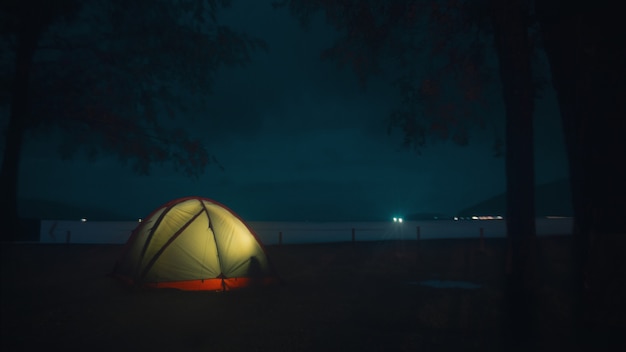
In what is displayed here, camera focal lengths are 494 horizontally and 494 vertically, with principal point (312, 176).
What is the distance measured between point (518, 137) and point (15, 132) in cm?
1918

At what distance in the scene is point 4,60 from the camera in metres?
20.2

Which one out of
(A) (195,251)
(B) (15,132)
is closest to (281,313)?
(A) (195,251)

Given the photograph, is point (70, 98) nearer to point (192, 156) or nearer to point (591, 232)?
point (192, 156)

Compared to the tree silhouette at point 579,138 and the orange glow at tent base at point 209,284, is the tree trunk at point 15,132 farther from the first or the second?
the tree silhouette at point 579,138

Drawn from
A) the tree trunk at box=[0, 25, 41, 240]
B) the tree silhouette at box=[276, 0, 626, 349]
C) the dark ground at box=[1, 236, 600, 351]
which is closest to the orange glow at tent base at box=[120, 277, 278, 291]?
the dark ground at box=[1, 236, 600, 351]

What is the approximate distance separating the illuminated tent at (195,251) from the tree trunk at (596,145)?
24.8 ft

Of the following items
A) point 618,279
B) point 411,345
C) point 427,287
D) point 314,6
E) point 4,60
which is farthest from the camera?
point 4,60

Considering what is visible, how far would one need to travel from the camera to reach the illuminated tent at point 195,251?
12.1 meters

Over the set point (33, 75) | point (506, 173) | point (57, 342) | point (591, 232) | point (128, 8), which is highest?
point (128, 8)

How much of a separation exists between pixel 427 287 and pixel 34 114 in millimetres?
17932

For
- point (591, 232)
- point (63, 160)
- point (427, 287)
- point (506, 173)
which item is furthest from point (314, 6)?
point (63, 160)

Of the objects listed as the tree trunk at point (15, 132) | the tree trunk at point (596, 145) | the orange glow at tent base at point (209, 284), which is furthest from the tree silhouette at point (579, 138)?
the tree trunk at point (15, 132)

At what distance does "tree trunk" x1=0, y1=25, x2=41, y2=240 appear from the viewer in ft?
65.8

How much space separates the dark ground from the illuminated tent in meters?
0.48
